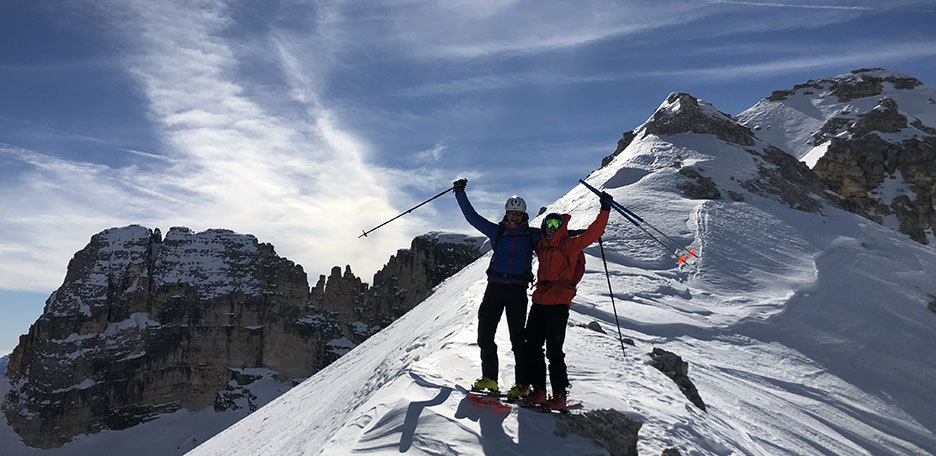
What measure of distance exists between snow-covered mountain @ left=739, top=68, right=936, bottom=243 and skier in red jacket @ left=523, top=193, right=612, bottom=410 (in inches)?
1717

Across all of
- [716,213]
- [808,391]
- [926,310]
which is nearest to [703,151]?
[716,213]

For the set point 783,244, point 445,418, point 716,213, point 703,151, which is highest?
point 703,151

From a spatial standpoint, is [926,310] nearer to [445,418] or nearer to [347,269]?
[445,418]

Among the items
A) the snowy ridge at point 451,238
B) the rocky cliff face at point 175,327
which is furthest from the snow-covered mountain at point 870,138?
the rocky cliff face at point 175,327

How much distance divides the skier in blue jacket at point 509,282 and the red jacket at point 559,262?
18 cm

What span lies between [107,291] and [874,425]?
133104 millimetres

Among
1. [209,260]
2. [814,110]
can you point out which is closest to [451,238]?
[209,260]

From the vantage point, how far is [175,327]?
384ft

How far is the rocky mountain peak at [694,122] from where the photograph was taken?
4375 cm

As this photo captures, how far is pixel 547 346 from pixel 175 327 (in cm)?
12704

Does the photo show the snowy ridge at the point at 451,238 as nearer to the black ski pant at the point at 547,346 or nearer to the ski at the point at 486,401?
the black ski pant at the point at 547,346

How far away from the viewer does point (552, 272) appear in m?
7.06

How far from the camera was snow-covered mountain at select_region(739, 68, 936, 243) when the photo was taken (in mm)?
58219

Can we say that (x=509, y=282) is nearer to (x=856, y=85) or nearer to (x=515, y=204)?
(x=515, y=204)
